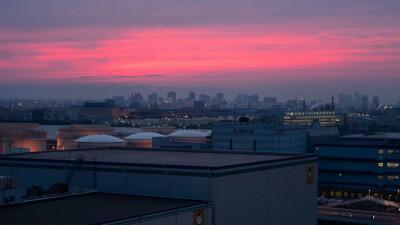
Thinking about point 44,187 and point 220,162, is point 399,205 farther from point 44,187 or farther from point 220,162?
point 44,187

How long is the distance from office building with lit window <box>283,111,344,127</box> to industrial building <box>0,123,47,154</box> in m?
55.8

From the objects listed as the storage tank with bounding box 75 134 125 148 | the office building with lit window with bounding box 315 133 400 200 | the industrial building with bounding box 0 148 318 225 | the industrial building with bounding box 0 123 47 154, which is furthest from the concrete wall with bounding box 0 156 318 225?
the industrial building with bounding box 0 123 47 154

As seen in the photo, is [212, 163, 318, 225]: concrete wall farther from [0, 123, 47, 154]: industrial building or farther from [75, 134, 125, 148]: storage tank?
[0, 123, 47, 154]: industrial building

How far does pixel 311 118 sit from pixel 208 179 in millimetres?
97052

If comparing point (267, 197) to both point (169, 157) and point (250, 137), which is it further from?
point (250, 137)

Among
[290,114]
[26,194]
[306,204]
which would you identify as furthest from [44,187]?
[290,114]

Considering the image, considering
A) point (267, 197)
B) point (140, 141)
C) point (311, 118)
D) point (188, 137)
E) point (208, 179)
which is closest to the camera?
point (208, 179)

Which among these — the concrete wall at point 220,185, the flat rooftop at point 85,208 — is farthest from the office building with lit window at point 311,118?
the flat rooftop at point 85,208

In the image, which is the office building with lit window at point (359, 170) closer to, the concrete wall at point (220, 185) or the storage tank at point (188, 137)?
the storage tank at point (188, 137)

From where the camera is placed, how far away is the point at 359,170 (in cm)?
4253

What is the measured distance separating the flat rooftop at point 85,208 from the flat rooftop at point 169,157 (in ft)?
3.99

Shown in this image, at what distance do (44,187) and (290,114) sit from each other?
95.1 metres

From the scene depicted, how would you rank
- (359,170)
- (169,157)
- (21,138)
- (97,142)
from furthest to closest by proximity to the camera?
(21,138)
(97,142)
(359,170)
(169,157)

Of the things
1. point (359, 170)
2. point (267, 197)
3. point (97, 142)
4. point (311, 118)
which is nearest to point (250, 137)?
point (359, 170)
